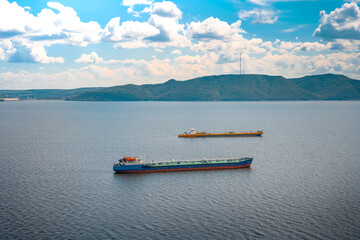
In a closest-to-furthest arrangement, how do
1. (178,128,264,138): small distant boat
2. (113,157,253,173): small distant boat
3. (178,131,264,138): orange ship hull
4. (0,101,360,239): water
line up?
1. (0,101,360,239): water
2. (113,157,253,173): small distant boat
3. (178,131,264,138): orange ship hull
4. (178,128,264,138): small distant boat

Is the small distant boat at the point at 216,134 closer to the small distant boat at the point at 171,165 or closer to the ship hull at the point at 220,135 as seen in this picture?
the ship hull at the point at 220,135

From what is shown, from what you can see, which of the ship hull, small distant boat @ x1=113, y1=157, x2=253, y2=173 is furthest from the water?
the ship hull

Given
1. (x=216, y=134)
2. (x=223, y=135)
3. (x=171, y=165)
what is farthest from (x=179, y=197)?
(x=223, y=135)

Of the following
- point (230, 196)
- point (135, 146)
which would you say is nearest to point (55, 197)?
point (230, 196)

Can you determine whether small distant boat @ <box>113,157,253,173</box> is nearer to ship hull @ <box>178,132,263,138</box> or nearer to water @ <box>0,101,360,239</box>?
water @ <box>0,101,360,239</box>

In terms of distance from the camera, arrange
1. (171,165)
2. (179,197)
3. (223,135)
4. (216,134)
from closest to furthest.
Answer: (179,197) → (171,165) → (223,135) → (216,134)

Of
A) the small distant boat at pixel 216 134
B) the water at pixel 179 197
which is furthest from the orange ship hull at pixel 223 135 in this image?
the water at pixel 179 197

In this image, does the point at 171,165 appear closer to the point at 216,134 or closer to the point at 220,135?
the point at 216,134

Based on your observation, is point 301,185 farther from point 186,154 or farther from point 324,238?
point 186,154

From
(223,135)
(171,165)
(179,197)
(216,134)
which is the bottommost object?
(179,197)
